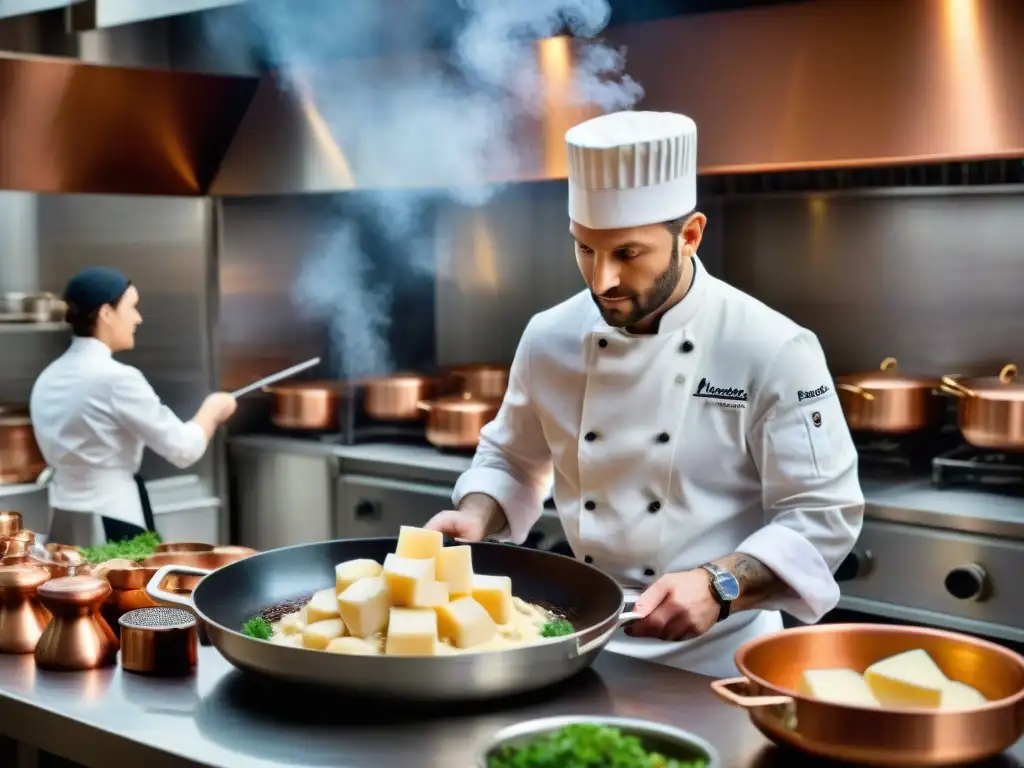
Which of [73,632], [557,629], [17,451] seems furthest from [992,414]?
[17,451]

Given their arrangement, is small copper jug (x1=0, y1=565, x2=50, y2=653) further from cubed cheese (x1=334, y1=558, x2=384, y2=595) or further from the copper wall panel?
the copper wall panel

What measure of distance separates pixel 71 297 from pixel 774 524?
2.84 meters

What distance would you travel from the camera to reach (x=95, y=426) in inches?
164

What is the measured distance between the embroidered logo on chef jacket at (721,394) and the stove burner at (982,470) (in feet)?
4.55

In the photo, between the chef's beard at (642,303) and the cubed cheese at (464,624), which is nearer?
the cubed cheese at (464,624)

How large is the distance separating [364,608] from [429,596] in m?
0.09

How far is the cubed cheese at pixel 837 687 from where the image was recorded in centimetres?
149

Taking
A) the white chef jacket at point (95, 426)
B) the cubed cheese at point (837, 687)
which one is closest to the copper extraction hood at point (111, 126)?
the white chef jacket at point (95, 426)

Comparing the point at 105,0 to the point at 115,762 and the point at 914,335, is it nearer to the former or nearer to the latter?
the point at 914,335

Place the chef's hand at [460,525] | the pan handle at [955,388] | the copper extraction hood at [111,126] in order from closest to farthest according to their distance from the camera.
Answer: the chef's hand at [460,525] < the pan handle at [955,388] < the copper extraction hood at [111,126]

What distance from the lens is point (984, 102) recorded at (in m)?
3.10

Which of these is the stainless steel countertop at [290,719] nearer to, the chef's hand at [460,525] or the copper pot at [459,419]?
the chef's hand at [460,525]

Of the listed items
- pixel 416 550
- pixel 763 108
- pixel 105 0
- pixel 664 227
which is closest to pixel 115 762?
pixel 416 550

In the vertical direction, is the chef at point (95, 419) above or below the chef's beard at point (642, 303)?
below
